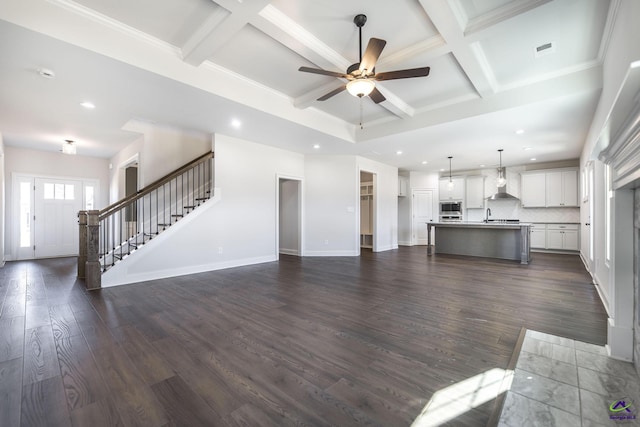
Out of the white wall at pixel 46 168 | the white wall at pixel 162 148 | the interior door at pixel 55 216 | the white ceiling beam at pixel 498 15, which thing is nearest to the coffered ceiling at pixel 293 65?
the white ceiling beam at pixel 498 15

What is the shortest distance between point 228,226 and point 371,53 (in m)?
4.39

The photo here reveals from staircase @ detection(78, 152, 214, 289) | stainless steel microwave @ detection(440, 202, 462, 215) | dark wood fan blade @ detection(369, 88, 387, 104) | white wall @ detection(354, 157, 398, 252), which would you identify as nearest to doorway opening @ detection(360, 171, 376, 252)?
white wall @ detection(354, 157, 398, 252)

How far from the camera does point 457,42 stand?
2.96 meters

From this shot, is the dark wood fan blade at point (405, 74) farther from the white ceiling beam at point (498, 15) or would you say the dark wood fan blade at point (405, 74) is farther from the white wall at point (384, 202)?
the white wall at point (384, 202)

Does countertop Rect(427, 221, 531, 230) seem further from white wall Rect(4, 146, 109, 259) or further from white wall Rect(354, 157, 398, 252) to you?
white wall Rect(4, 146, 109, 259)

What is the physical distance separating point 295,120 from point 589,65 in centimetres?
414

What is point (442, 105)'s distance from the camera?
4.69 metres

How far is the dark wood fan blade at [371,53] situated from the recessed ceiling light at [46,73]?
11.7 feet

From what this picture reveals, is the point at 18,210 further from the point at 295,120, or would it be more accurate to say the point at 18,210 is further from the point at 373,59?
the point at 373,59

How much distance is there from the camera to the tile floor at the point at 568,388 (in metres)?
1.49

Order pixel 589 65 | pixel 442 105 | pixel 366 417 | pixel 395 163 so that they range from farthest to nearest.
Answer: pixel 395 163, pixel 442 105, pixel 589 65, pixel 366 417

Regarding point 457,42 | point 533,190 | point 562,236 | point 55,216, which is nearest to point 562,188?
point 533,190

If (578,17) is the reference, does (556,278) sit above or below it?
below

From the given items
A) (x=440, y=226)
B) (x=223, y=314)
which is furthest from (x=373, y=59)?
(x=440, y=226)
